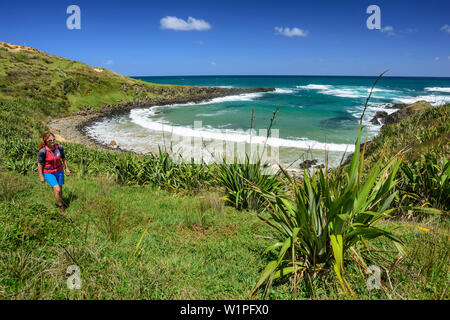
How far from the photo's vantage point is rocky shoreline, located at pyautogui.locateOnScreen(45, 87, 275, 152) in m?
22.6

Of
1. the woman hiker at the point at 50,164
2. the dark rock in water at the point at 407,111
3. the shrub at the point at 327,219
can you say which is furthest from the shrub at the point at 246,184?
the dark rock in water at the point at 407,111

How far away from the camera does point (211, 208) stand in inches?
206

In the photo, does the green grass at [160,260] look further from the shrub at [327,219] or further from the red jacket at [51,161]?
the red jacket at [51,161]

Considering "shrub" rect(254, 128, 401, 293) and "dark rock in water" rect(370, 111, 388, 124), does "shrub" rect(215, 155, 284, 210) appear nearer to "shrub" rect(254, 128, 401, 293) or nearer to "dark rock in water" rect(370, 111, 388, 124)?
"shrub" rect(254, 128, 401, 293)

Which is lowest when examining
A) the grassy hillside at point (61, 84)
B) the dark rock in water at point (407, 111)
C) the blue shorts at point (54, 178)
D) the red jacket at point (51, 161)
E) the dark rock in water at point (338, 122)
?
the blue shorts at point (54, 178)

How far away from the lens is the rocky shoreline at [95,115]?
74.0ft

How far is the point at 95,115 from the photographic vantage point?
35156mm

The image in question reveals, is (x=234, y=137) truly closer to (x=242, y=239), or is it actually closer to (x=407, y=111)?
(x=407, y=111)

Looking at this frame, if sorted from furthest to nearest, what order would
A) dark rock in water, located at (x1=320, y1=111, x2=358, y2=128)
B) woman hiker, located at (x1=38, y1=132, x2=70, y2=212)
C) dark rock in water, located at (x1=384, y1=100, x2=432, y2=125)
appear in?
1. dark rock in water, located at (x1=320, y1=111, x2=358, y2=128)
2. dark rock in water, located at (x1=384, y1=100, x2=432, y2=125)
3. woman hiker, located at (x1=38, y1=132, x2=70, y2=212)

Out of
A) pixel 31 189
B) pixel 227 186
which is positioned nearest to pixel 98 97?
pixel 31 189

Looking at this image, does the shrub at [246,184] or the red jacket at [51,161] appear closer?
the red jacket at [51,161]

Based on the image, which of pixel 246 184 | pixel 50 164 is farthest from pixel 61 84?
pixel 246 184

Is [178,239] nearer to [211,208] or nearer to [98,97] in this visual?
[211,208]

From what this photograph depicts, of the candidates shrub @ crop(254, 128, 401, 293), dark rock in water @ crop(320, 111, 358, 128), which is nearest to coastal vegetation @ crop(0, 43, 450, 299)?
shrub @ crop(254, 128, 401, 293)
